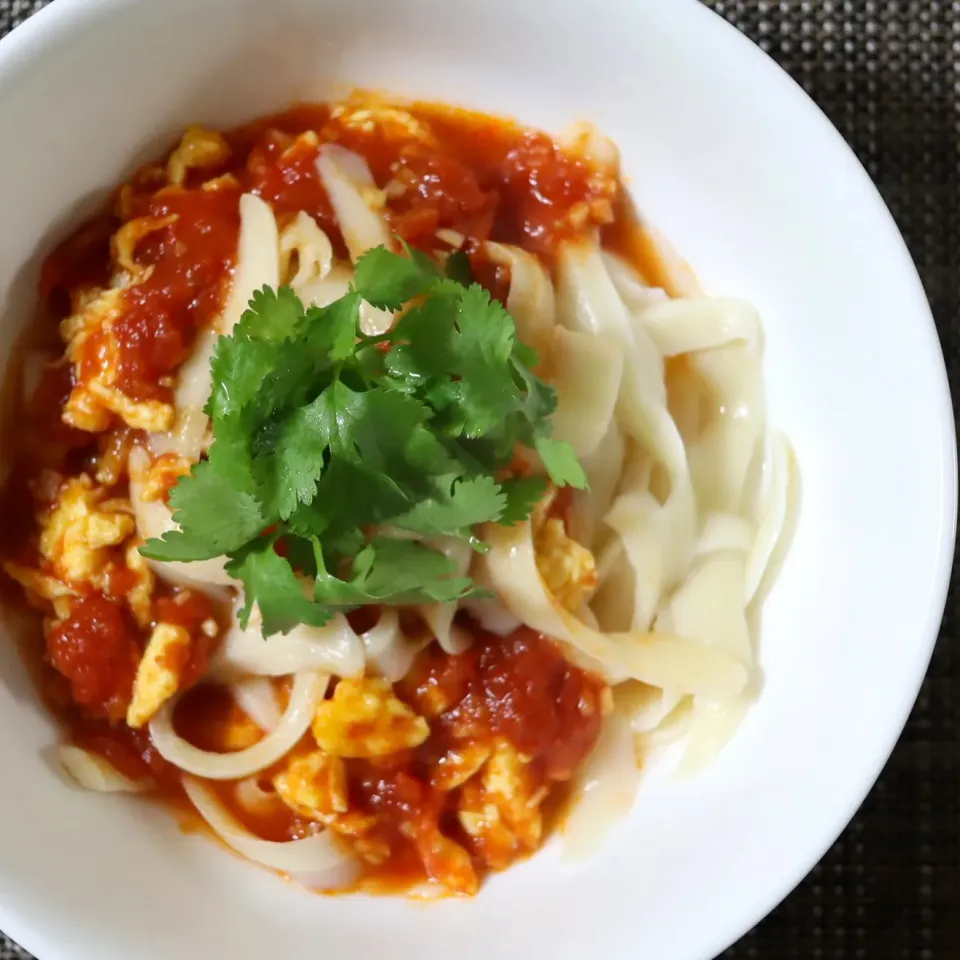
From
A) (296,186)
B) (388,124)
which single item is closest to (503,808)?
(296,186)

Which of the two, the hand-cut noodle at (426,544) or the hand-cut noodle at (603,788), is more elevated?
the hand-cut noodle at (426,544)

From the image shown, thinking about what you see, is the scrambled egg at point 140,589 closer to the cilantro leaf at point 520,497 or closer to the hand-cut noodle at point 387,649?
the hand-cut noodle at point 387,649

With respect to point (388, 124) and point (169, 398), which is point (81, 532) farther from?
point (388, 124)

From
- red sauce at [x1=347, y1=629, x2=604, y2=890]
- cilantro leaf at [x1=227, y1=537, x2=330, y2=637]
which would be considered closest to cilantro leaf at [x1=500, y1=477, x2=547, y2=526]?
red sauce at [x1=347, y1=629, x2=604, y2=890]

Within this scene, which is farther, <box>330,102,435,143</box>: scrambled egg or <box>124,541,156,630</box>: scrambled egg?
<box>330,102,435,143</box>: scrambled egg

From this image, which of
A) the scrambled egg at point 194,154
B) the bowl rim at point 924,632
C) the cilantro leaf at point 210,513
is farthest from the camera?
the scrambled egg at point 194,154

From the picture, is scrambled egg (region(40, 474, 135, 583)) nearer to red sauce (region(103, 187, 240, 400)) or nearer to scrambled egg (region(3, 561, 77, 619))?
scrambled egg (region(3, 561, 77, 619))

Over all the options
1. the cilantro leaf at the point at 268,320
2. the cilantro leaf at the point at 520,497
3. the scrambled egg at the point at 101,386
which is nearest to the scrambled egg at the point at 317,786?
the cilantro leaf at the point at 520,497
